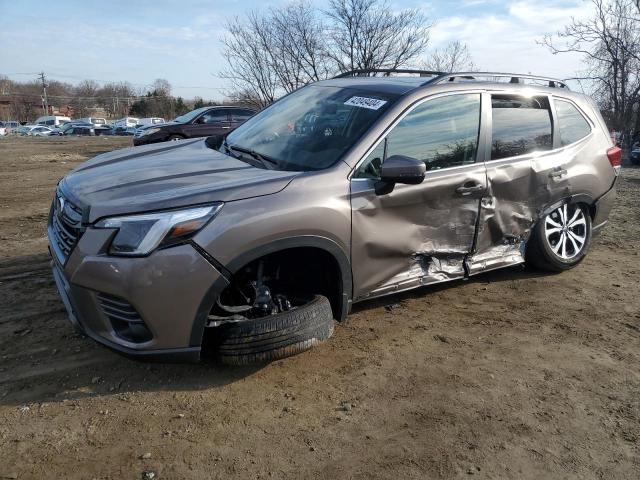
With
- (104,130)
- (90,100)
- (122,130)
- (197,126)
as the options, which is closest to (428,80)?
(197,126)

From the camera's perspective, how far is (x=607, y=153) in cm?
500

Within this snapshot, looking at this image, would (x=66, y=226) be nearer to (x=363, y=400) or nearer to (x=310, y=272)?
(x=310, y=272)

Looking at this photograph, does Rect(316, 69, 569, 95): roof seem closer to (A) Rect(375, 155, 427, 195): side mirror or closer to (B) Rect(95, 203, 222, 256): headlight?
(A) Rect(375, 155, 427, 195): side mirror

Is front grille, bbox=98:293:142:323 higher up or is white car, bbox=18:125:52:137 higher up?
white car, bbox=18:125:52:137

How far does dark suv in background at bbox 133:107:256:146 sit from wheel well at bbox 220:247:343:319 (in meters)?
10.6

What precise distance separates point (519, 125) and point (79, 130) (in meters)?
53.0

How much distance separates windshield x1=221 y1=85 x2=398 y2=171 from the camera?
347 centimetres

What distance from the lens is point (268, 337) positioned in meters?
2.97

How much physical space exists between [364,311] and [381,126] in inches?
58.7

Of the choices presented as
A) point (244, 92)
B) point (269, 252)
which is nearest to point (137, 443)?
point (269, 252)

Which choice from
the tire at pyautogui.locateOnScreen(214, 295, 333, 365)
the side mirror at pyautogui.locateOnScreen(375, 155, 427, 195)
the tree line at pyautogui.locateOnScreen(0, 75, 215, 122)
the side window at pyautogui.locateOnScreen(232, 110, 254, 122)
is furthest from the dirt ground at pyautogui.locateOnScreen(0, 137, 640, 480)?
the tree line at pyautogui.locateOnScreen(0, 75, 215, 122)

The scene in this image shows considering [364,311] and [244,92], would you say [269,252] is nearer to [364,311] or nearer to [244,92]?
[364,311]

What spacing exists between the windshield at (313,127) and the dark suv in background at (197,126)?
9.50 meters

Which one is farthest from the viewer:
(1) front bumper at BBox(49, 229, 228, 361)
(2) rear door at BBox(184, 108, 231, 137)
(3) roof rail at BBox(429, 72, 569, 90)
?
(2) rear door at BBox(184, 108, 231, 137)
